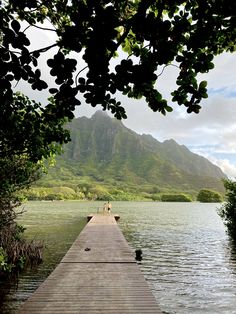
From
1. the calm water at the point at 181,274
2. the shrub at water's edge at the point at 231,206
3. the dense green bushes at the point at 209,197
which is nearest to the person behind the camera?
the calm water at the point at 181,274

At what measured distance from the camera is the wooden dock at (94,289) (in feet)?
24.9

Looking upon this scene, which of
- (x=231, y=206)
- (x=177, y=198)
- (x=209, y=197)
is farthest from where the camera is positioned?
(x=177, y=198)

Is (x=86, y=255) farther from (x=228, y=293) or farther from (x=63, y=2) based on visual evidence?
(x=63, y=2)

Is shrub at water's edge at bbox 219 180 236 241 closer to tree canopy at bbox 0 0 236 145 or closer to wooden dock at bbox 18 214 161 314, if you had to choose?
wooden dock at bbox 18 214 161 314

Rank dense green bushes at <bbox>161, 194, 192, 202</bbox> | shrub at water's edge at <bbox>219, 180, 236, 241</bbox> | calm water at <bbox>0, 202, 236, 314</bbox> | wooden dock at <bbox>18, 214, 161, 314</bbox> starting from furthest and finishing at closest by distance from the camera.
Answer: dense green bushes at <bbox>161, 194, 192, 202</bbox>
shrub at water's edge at <bbox>219, 180, 236, 241</bbox>
calm water at <bbox>0, 202, 236, 314</bbox>
wooden dock at <bbox>18, 214, 161, 314</bbox>

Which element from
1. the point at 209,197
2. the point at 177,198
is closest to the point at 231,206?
the point at 209,197

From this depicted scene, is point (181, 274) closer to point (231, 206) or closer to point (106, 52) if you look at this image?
point (231, 206)

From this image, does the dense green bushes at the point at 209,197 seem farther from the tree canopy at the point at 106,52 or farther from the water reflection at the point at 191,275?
the tree canopy at the point at 106,52

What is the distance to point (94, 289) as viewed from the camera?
9.36 m

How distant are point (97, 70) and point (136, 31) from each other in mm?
491

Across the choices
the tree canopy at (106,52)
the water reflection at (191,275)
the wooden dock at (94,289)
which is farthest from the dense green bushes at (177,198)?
the tree canopy at (106,52)

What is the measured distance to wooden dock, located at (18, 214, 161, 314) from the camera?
7590 millimetres

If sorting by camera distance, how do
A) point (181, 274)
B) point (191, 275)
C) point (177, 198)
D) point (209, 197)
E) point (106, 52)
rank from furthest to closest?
point (177, 198) < point (209, 197) < point (181, 274) < point (191, 275) < point (106, 52)

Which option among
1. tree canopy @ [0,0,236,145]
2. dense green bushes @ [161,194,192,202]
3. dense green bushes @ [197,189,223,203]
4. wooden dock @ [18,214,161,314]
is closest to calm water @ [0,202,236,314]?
wooden dock @ [18,214,161,314]
